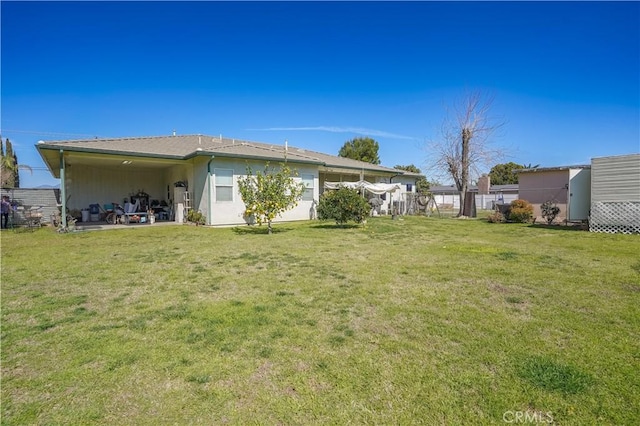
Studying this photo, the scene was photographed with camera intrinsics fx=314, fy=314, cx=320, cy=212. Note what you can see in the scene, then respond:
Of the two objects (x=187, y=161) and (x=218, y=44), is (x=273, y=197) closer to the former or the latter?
(x=187, y=161)

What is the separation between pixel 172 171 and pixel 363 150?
2870 cm

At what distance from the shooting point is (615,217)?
1190 centimetres

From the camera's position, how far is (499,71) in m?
16.7

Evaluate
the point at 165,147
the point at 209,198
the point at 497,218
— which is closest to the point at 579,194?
the point at 497,218

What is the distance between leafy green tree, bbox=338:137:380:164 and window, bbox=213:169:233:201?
1148 inches

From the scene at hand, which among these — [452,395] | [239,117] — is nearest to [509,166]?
[239,117]

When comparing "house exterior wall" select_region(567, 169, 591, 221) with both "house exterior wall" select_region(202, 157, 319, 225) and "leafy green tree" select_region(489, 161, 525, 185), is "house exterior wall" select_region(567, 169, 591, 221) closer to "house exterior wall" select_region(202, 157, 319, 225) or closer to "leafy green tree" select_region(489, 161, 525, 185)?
"house exterior wall" select_region(202, 157, 319, 225)

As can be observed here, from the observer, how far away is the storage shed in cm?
1155

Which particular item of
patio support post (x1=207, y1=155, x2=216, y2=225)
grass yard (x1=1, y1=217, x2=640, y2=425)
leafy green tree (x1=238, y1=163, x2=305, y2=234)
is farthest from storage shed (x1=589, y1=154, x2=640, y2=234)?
patio support post (x1=207, y1=155, x2=216, y2=225)

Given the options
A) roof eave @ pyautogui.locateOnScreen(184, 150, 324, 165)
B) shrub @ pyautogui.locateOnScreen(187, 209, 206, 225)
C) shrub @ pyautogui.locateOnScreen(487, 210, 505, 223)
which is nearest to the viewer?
roof eave @ pyautogui.locateOnScreen(184, 150, 324, 165)

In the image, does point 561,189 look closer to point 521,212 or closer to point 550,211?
point 550,211

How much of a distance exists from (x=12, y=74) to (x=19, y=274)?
1493cm

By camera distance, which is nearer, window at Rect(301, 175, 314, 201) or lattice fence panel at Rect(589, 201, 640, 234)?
lattice fence panel at Rect(589, 201, 640, 234)

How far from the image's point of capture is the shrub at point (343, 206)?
12.4 m
